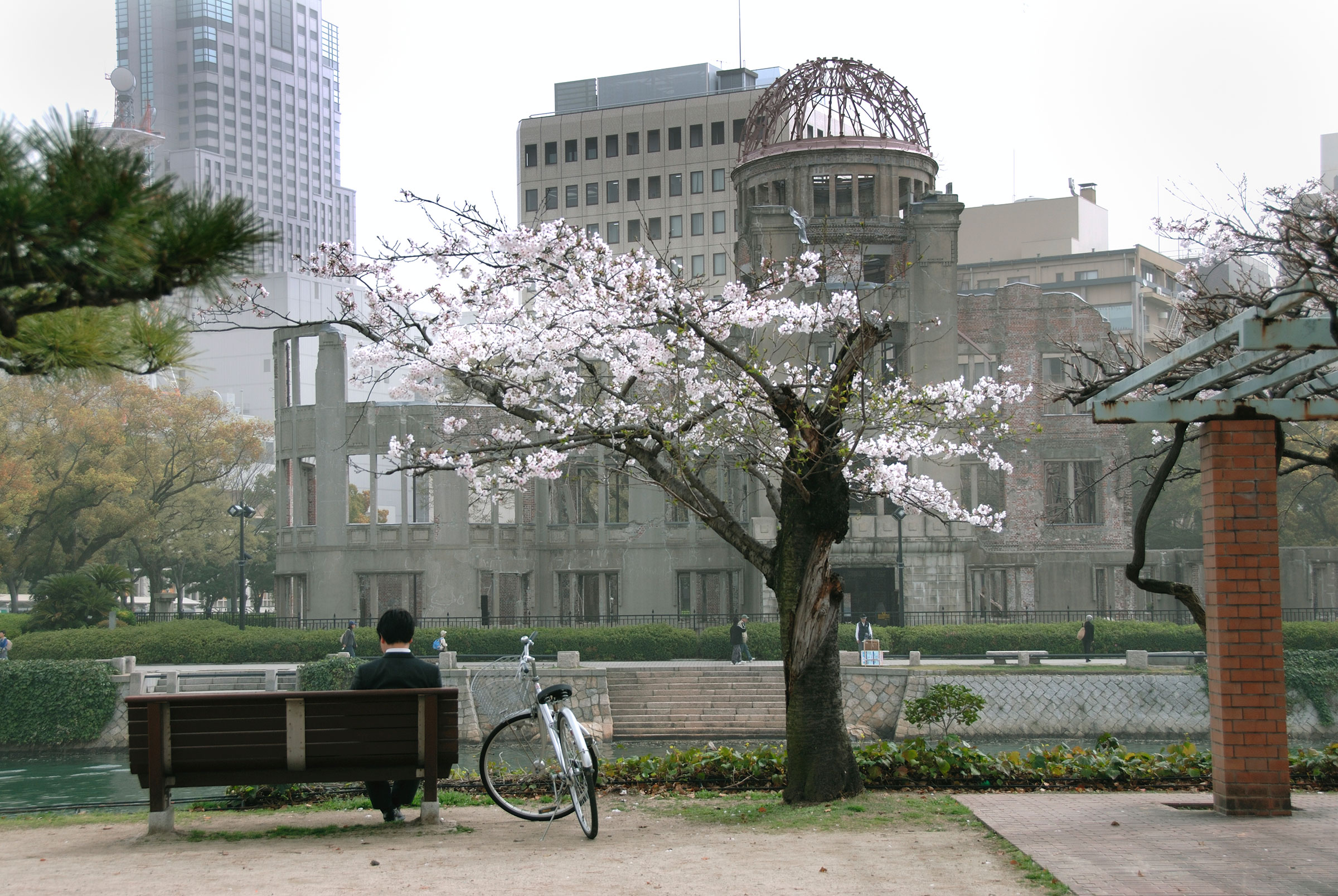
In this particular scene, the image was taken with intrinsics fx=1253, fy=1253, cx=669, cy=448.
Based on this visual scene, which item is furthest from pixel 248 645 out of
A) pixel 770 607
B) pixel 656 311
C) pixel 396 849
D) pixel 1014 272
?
pixel 1014 272

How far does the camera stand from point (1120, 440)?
45812 mm

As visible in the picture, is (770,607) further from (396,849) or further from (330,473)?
(396,849)

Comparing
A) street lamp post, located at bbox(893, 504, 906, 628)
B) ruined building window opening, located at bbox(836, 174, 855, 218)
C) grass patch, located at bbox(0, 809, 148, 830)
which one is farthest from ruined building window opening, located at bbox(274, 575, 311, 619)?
grass patch, located at bbox(0, 809, 148, 830)

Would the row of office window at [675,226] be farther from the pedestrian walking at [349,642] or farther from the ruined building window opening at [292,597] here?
the pedestrian walking at [349,642]

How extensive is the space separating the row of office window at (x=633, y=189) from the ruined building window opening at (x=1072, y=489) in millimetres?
40383

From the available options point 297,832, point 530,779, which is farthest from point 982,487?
point 297,832

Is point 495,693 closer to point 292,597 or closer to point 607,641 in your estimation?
point 607,641

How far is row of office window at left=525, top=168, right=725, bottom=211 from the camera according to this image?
81.0 m

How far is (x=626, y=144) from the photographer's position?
81938 millimetres

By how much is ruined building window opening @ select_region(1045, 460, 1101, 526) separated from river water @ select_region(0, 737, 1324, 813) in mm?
17808

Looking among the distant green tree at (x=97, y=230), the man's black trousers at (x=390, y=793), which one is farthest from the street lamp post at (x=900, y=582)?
the distant green tree at (x=97, y=230)

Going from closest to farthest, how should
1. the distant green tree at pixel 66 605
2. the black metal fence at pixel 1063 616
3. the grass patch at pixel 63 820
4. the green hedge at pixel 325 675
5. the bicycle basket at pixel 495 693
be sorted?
1. the grass patch at pixel 63 820
2. the green hedge at pixel 325 675
3. the bicycle basket at pixel 495 693
4. the distant green tree at pixel 66 605
5. the black metal fence at pixel 1063 616

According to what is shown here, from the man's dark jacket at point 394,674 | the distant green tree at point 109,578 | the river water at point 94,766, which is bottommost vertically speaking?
Answer: the river water at point 94,766

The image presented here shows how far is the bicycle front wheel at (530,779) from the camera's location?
859 cm
